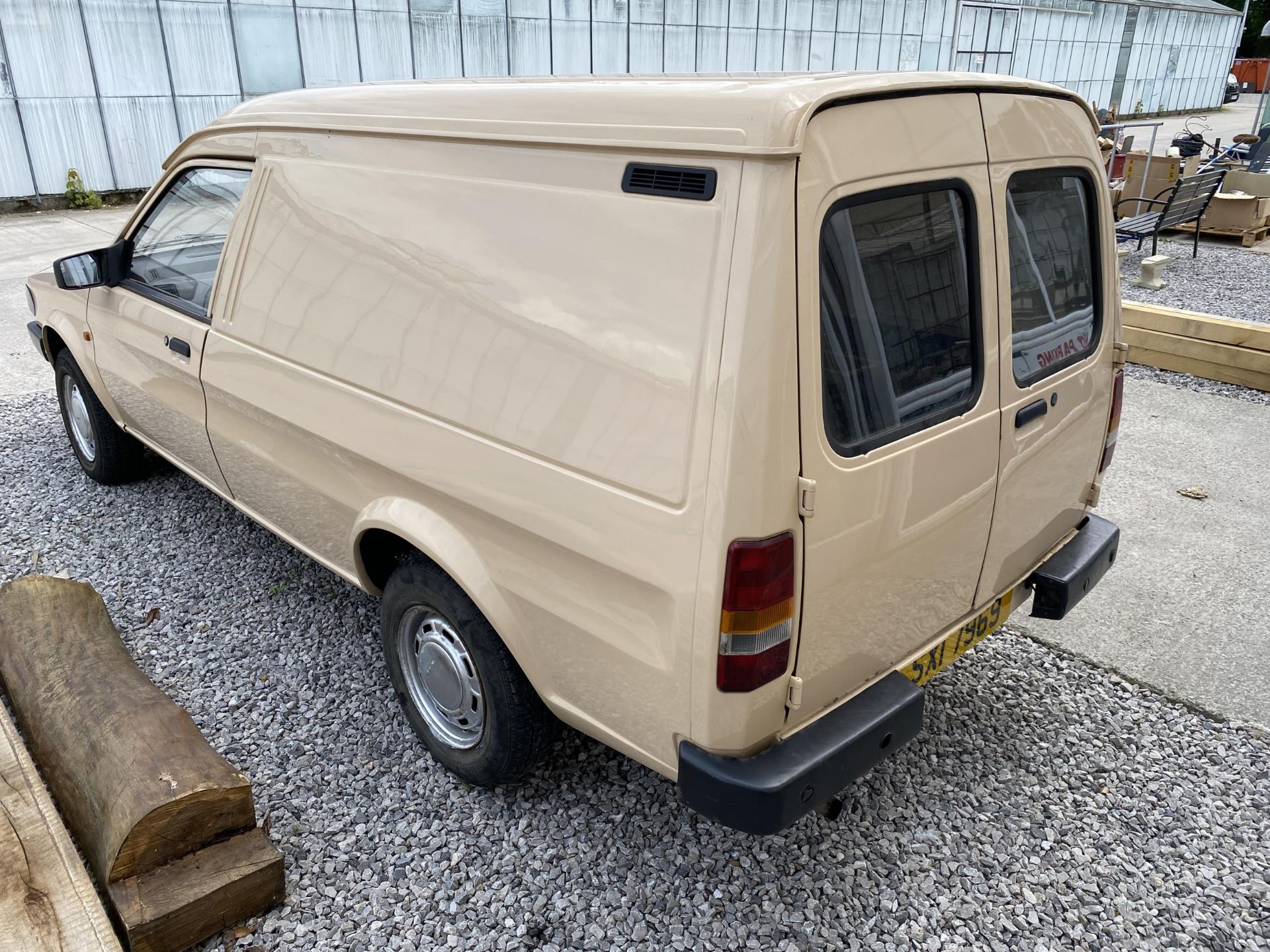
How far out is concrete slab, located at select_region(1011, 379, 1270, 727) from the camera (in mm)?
3586

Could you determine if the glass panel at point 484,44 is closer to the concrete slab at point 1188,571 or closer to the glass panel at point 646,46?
the glass panel at point 646,46

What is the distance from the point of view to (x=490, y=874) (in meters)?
2.67

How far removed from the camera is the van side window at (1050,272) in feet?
8.37

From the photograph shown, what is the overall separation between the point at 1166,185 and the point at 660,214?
39.0ft

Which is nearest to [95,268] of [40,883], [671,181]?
[40,883]

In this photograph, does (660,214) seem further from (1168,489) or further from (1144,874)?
(1168,489)

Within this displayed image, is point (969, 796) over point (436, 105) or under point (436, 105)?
under

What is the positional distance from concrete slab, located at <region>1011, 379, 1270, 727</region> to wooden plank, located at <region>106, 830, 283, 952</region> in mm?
3019

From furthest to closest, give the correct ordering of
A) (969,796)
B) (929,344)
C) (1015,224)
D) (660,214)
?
(969,796) → (1015,224) → (929,344) → (660,214)

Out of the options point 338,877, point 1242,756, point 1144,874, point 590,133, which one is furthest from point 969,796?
point 590,133

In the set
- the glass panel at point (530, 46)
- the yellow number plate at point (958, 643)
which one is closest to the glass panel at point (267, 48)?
the glass panel at point (530, 46)

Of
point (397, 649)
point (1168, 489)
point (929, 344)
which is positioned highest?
point (929, 344)

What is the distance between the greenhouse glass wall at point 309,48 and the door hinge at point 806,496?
10.5 meters

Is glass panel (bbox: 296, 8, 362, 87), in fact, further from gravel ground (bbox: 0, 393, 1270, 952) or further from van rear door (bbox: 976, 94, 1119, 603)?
van rear door (bbox: 976, 94, 1119, 603)
